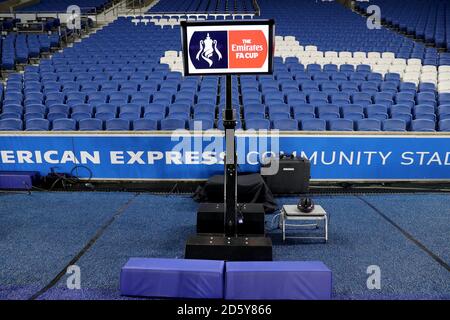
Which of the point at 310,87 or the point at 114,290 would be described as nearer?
the point at 114,290

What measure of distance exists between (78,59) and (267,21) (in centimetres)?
872

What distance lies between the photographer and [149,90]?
8.84 metres

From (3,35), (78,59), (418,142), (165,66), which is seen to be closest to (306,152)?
(418,142)

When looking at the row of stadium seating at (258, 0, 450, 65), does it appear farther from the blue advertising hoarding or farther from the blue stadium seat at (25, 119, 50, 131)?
the blue stadium seat at (25, 119, 50, 131)

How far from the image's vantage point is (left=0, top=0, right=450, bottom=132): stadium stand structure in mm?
7348

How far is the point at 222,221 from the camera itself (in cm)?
480

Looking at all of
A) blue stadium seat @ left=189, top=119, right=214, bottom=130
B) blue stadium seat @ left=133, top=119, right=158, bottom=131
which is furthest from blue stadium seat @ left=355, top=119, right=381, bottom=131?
blue stadium seat @ left=133, top=119, right=158, bottom=131

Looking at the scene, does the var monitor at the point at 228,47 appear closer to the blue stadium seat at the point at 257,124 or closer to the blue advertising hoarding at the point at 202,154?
the blue advertising hoarding at the point at 202,154

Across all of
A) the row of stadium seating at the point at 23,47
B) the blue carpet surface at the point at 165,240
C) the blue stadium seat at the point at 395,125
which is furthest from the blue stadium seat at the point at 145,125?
the row of stadium seating at the point at 23,47

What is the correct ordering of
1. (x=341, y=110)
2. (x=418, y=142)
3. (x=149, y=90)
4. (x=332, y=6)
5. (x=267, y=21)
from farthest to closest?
1. (x=332, y=6)
2. (x=149, y=90)
3. (x=341, y=110)
4. (x=418, y=142)
5. (x=267, y=21)

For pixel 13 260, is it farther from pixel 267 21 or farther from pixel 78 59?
pixel 78 59

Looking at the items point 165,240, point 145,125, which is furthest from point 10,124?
point 165,240

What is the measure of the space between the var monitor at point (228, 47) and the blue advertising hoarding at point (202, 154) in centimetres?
256

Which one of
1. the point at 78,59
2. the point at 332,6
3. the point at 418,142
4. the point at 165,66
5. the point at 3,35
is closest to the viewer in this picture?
the point at 418,142
